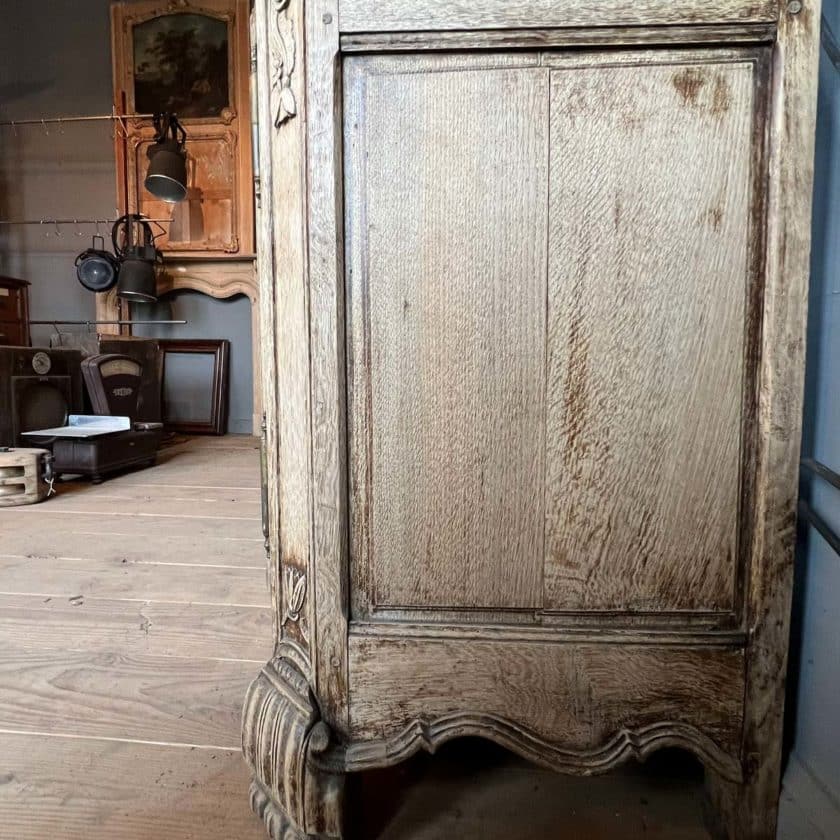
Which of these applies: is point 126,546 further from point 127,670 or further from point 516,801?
point 516,801

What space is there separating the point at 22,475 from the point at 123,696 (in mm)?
1581

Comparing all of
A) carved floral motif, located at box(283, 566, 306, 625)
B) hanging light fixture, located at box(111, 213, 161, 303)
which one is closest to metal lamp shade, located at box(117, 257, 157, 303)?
hanging light fixture, located at box(111, 213, 161, 303)

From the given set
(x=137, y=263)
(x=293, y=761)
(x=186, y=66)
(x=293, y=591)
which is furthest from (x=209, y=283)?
(x=293, y=761)

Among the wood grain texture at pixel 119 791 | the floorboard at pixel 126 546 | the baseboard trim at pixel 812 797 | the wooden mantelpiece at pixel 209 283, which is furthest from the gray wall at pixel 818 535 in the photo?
the wooden mantelpiece at pixel 209 283

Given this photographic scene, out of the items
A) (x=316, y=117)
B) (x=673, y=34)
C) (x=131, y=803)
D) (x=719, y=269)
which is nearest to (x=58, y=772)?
(x=131, y=803)

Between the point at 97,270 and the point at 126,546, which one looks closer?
the point at 126,546

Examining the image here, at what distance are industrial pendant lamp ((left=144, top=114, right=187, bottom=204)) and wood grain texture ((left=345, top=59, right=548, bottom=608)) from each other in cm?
328

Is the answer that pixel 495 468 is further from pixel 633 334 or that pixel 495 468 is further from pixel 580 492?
pixel 633 334

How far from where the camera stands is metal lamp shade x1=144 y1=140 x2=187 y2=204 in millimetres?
3400

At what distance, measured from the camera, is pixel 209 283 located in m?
4.15

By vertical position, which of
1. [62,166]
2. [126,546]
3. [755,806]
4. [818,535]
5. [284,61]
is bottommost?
[126,546]

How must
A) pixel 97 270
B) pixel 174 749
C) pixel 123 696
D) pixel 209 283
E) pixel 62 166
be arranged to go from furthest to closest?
pixel 62 166, pixel 209 283, pixel 97 270, pixel 123 696, pixel 174 749

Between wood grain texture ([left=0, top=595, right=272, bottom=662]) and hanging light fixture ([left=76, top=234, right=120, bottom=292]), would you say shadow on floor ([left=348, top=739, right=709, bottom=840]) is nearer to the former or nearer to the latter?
wood grain texture ([left=0, top=595, right=272, bottom=662])

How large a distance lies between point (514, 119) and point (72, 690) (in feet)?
3.48
